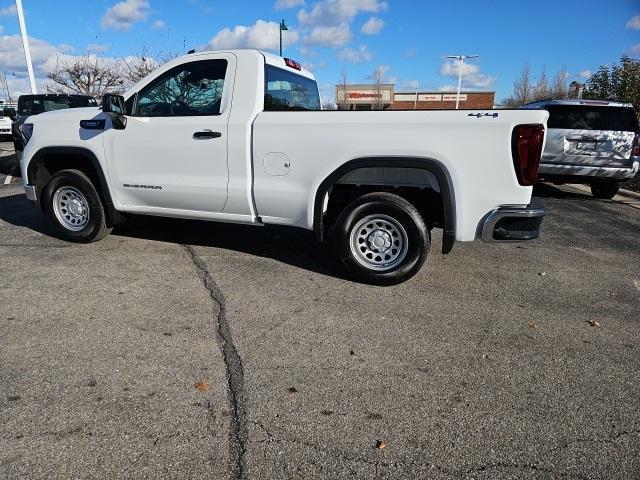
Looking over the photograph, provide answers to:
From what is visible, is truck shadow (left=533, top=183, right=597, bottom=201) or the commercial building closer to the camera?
truck shadow (left=533, top=183, right=597, bottom=201)

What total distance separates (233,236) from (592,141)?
6563mm

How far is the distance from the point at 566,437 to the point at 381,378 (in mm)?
1007

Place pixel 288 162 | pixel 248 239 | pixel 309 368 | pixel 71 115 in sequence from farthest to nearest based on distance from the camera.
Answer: pixel 248 239, pixel 71 115, pixel 288 162, pixel 309 368

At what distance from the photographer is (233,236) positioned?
6031 mm

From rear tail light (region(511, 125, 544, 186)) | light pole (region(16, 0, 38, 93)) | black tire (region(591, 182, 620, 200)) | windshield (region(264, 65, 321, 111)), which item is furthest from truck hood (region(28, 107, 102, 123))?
light pole (region(16, 0, 38, 93))

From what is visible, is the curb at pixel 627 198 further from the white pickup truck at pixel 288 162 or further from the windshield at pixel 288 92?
the windshield at pixel 288 92

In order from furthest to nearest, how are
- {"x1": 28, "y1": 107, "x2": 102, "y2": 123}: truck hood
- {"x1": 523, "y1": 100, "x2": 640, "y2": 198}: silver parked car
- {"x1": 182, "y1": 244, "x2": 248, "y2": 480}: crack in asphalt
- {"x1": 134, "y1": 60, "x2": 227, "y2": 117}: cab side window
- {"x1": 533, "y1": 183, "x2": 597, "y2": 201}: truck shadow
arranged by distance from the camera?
{"x1": 533, "y1": 183, "x2": 597, "y2": 201}: truck shadow
{"x1": 523, "y1": 100, "x2": 640, "y2": 198}: silver parked car
{"x1": 28, "y1": 107, "x2": 102, "y2": 123}: truck hood
{"x1": 134, "y1": 60, "x2": 227, "y2": 117}: cab side window
{"x1": 182, "y1": 244, "x2": 248, "y2": 480}: crack in asphalt

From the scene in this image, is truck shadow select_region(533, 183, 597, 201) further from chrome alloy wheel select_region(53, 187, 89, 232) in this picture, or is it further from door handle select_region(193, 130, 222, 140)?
chrome alloy wheel select_region(53, 187, 89, 232)

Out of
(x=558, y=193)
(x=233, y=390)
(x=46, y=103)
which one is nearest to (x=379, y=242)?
(x=233, y=390)

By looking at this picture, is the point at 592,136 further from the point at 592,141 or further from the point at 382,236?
the point at 382,236

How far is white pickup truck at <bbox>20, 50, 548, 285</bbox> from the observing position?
3854 millimetres

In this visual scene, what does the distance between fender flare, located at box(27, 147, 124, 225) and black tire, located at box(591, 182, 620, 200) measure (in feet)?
27.9

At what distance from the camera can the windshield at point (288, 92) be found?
4.64 metres

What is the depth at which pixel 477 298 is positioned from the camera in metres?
4.17
